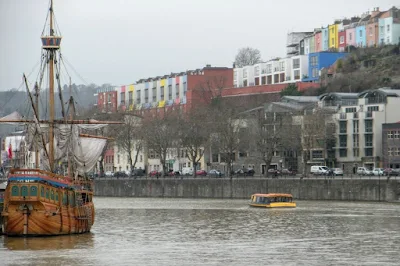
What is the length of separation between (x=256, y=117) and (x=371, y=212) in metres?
73.0

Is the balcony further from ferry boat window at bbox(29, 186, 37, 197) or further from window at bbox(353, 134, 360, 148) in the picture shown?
ferry boat window at bbox(29, 186, 37, 197)

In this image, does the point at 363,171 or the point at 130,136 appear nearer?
the point at 363,171

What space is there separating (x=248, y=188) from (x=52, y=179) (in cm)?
6730

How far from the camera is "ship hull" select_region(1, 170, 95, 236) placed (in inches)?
2886

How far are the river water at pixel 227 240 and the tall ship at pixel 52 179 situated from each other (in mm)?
1313

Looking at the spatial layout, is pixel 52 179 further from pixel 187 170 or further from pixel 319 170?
pixel 187 170

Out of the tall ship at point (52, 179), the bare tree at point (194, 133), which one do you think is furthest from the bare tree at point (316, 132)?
the tall ship at point (52, 179)

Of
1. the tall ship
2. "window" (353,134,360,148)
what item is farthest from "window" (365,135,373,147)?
the tall ship

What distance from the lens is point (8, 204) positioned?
73.6m

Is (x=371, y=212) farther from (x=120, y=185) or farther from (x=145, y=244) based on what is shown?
(x=120, y=185)

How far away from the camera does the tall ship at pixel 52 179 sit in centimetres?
7356

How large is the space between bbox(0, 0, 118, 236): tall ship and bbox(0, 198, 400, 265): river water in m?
1.31

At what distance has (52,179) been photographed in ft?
247

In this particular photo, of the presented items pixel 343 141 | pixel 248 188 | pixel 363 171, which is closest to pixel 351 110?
pixel 343 141
